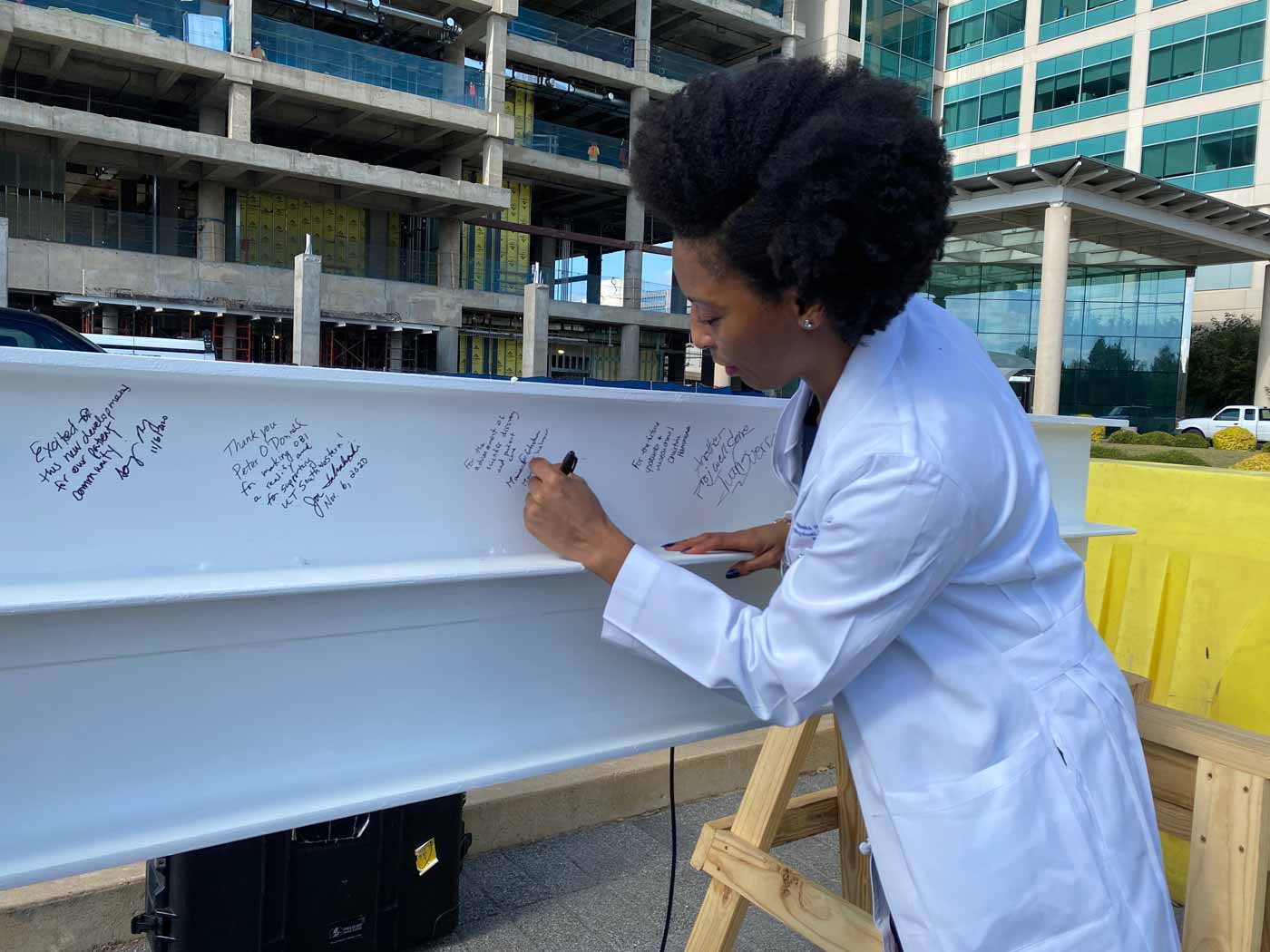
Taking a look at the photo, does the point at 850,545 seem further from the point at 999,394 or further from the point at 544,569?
the point at 544,569

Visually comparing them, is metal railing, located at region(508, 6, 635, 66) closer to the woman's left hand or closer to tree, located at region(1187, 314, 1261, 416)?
tree, located at region(1187, 314, 1261, 416)

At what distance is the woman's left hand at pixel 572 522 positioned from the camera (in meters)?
1.54

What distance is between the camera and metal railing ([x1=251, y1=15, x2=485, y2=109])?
27594 mm

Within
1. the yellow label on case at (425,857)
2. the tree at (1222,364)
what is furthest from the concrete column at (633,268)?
the yellow label on case at (425,857)

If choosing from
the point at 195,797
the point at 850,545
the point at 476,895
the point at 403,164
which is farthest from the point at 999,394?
the point at 403,164

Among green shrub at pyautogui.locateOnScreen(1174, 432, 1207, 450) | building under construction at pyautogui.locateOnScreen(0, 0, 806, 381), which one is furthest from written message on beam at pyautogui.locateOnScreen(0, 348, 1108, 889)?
building under construction at pyautogui.locateOnScreen(0, 0, 806, 381)

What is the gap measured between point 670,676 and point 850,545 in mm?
940

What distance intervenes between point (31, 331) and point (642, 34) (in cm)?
3274

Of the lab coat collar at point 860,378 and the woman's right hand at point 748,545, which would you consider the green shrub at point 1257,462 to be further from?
the lab coat collar at point 860,378

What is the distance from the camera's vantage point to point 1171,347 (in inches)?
1358

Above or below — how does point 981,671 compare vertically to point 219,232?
below

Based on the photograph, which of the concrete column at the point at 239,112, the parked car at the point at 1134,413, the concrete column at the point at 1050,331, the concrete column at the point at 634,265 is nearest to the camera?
the concrete column at the point at 1050,331

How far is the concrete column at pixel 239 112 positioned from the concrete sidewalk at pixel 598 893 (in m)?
28.1

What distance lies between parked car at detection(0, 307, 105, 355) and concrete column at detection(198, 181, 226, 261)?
2301cm
